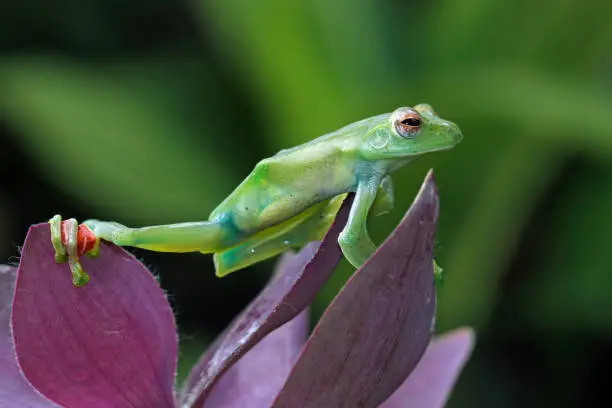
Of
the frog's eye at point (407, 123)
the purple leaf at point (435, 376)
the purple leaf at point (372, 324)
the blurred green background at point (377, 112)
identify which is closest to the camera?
the purple leaf at point (372, 324)

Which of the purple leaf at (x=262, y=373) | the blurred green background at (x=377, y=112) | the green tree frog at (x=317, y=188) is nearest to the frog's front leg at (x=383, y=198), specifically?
the green tree frog at (x=317, y=188)

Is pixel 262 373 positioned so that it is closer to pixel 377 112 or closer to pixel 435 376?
pixel 435 376

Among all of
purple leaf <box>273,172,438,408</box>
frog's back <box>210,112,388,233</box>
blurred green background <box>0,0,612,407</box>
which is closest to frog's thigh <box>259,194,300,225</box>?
frog's back <box>210,112,388,233</box>

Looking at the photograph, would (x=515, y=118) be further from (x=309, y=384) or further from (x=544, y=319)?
(x=309, y=384)

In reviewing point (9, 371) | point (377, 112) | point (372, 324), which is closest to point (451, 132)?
point (372, 324)

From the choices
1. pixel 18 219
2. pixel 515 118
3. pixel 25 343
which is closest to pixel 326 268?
pixel 25 343

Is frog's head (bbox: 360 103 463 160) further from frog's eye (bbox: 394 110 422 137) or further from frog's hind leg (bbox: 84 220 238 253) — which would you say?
frog's hind leg (bbox: 84 220 238 253)

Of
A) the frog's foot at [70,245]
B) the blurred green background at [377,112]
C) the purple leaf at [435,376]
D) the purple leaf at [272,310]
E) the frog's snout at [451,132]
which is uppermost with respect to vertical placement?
the frog's foot at [70,245]

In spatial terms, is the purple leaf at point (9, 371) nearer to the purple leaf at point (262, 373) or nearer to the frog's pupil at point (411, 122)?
the purple leaf at point (262, 373)
